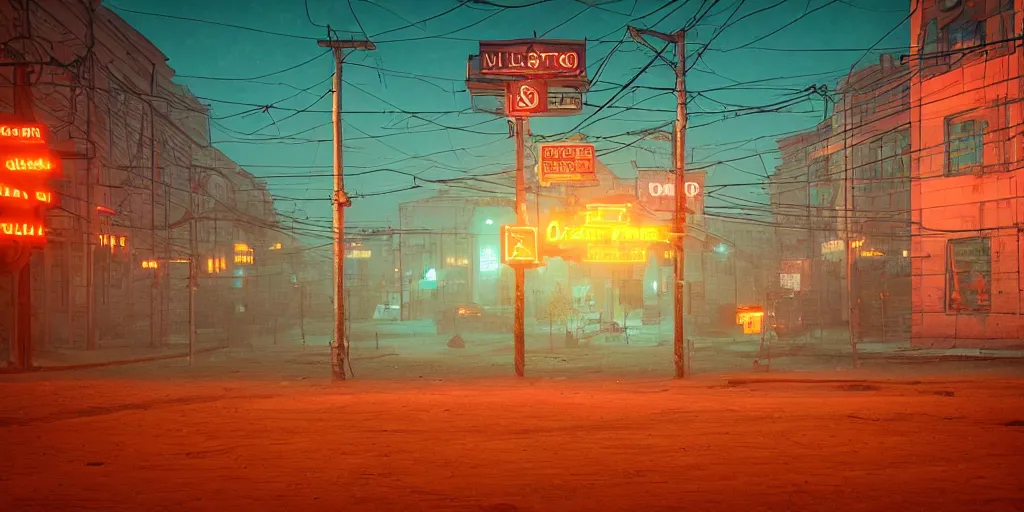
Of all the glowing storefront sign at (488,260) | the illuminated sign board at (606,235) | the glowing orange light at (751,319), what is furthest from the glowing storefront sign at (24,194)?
the glowing storefront sign at (488,260)

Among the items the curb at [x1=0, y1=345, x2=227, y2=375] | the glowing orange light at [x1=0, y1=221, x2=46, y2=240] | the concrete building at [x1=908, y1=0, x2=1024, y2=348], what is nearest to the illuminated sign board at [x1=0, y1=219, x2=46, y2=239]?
the glowing orange light at [x1=0, y1=221, x2=46, y2=240]

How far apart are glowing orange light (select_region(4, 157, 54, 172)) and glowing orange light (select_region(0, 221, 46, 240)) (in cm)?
173

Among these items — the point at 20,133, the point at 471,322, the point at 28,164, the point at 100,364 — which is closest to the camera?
the point at 20,133

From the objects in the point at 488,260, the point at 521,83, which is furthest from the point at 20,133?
the point at 488,260

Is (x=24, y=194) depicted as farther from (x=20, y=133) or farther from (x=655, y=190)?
(x=655, y=190)

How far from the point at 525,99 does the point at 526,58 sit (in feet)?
4.58

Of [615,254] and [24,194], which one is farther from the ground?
[24,194]

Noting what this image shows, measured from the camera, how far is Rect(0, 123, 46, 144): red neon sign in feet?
66.7

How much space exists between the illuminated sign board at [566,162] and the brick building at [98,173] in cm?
1583

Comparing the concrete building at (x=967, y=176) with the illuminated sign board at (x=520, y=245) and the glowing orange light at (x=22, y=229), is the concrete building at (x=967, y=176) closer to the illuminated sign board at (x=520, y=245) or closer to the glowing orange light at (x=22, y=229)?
the illuminated sign board at (x=520, y=245)

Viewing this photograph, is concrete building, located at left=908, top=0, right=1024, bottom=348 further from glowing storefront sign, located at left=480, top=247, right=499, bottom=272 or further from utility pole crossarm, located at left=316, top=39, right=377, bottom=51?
glowing storefront sign, located at left=480, top=247, right=499, bottom=272

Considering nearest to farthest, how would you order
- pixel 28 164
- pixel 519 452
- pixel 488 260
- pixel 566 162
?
pixel 519 452 → pixel 28 164 → pixel 566 162 → pixel 488 260

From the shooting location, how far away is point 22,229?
66.6 ft

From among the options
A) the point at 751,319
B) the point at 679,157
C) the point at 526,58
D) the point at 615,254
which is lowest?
the point at 751,319
